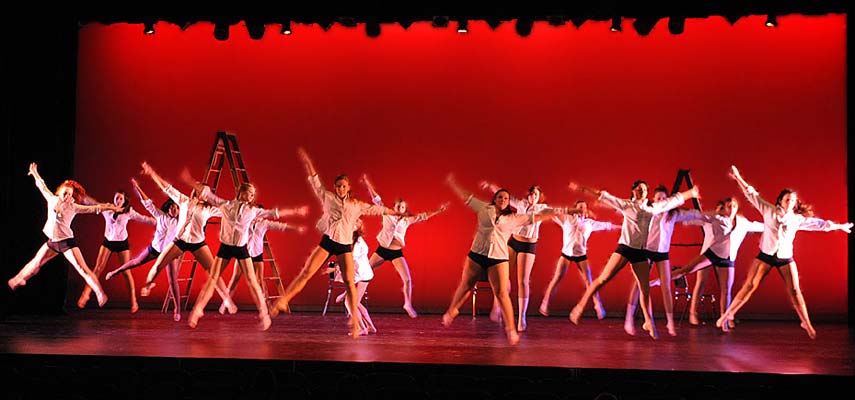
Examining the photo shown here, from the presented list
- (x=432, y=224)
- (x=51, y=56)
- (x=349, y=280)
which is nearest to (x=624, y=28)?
(x=432, y=224)

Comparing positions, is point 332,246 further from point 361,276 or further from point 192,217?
point 192,217

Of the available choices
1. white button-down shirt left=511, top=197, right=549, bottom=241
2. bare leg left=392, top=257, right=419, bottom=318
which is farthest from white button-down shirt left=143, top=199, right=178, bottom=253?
white button-down shirt left=511, top=197, right=549, bottom=241

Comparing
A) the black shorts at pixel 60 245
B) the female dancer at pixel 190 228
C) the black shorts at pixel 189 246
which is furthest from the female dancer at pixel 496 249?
the black shorts at pixel 60 245

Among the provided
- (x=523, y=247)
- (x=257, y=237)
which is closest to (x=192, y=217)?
(x=257, y=237)

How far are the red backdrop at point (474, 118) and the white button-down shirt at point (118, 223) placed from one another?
93 centimetres

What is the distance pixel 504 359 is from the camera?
679cm

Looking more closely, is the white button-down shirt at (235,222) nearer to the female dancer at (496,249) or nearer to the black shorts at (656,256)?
the female dancer at (496,249)

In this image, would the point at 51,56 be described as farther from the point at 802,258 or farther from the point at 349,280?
the point at 802,258

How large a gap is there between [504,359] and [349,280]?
1.93 metres

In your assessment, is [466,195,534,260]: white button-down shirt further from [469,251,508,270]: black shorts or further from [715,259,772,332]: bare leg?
[715,259,772,332]: bare leg

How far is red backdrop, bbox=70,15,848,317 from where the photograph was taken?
11.1 metres

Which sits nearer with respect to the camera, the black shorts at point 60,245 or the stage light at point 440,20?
the stage light at point 440,20

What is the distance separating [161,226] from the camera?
1086 centimetres

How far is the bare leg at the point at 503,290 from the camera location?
7.66m
